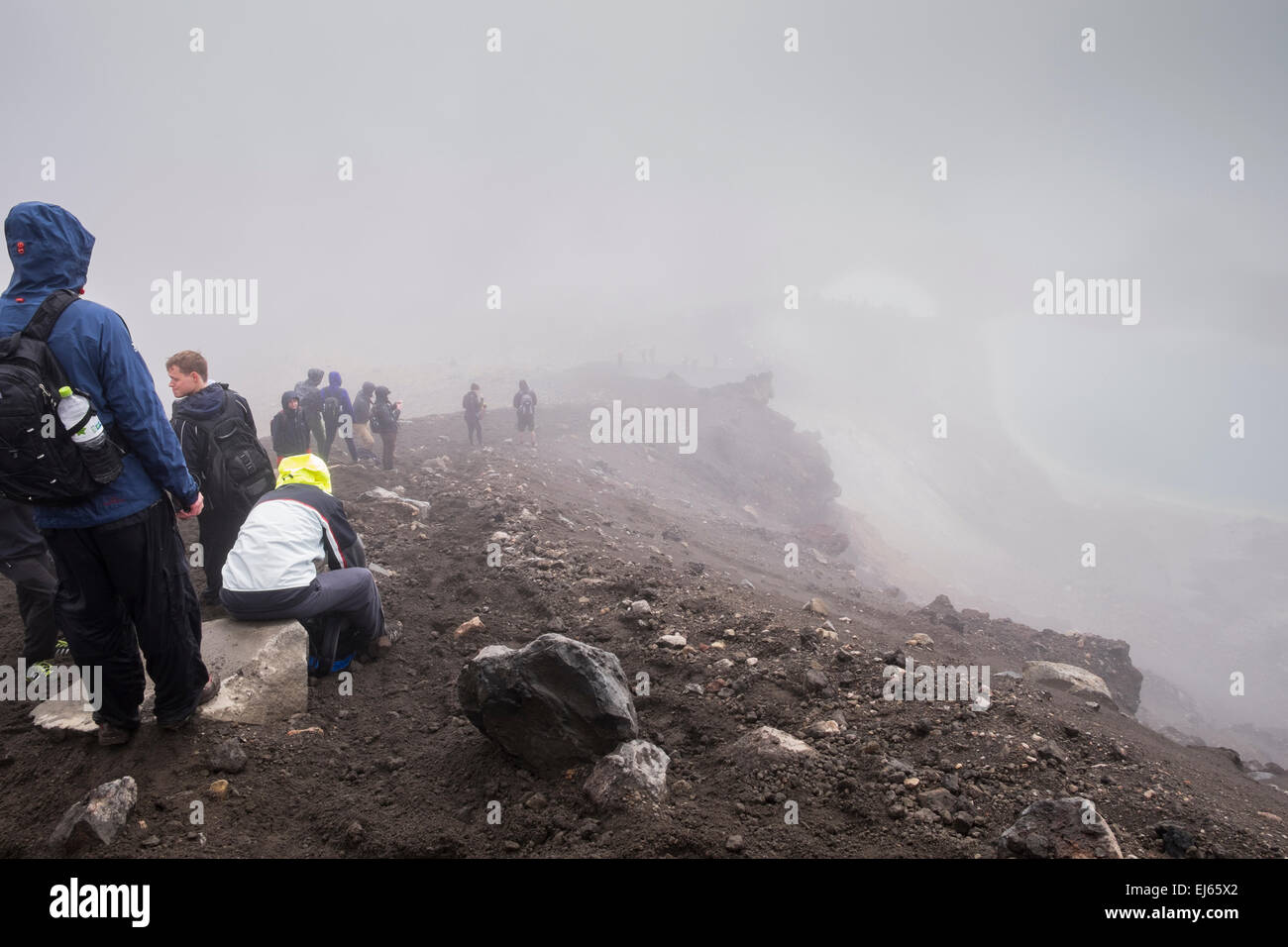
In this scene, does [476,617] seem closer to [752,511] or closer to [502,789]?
[502,789]

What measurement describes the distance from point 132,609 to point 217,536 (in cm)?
220

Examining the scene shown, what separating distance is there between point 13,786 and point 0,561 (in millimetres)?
1945

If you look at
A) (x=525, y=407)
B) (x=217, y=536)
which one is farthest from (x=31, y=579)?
(x=525, y=407)

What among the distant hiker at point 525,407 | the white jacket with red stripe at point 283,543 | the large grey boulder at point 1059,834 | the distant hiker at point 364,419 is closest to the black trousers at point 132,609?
the white jacket with red stripe at point 283,543

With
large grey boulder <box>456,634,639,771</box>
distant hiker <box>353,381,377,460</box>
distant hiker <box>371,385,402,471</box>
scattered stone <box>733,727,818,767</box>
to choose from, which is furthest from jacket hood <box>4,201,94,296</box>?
distant hiker <box>353,381,377,460</box>

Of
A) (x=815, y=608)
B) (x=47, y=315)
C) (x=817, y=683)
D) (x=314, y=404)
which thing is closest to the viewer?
(x=47, y=315)

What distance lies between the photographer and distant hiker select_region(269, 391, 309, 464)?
9.23 meters

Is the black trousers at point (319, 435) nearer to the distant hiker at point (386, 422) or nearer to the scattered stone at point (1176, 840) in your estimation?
the distant hiker at point (386, 422)

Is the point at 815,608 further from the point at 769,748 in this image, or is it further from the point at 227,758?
the point at 227,758

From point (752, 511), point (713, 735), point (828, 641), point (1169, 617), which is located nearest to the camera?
point (713, 735)

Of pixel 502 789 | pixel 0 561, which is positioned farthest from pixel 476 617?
pixel 0 561

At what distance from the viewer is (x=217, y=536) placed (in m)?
5.26

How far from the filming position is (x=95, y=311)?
3.04 meters

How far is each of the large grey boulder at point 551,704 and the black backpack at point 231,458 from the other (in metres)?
2.85
